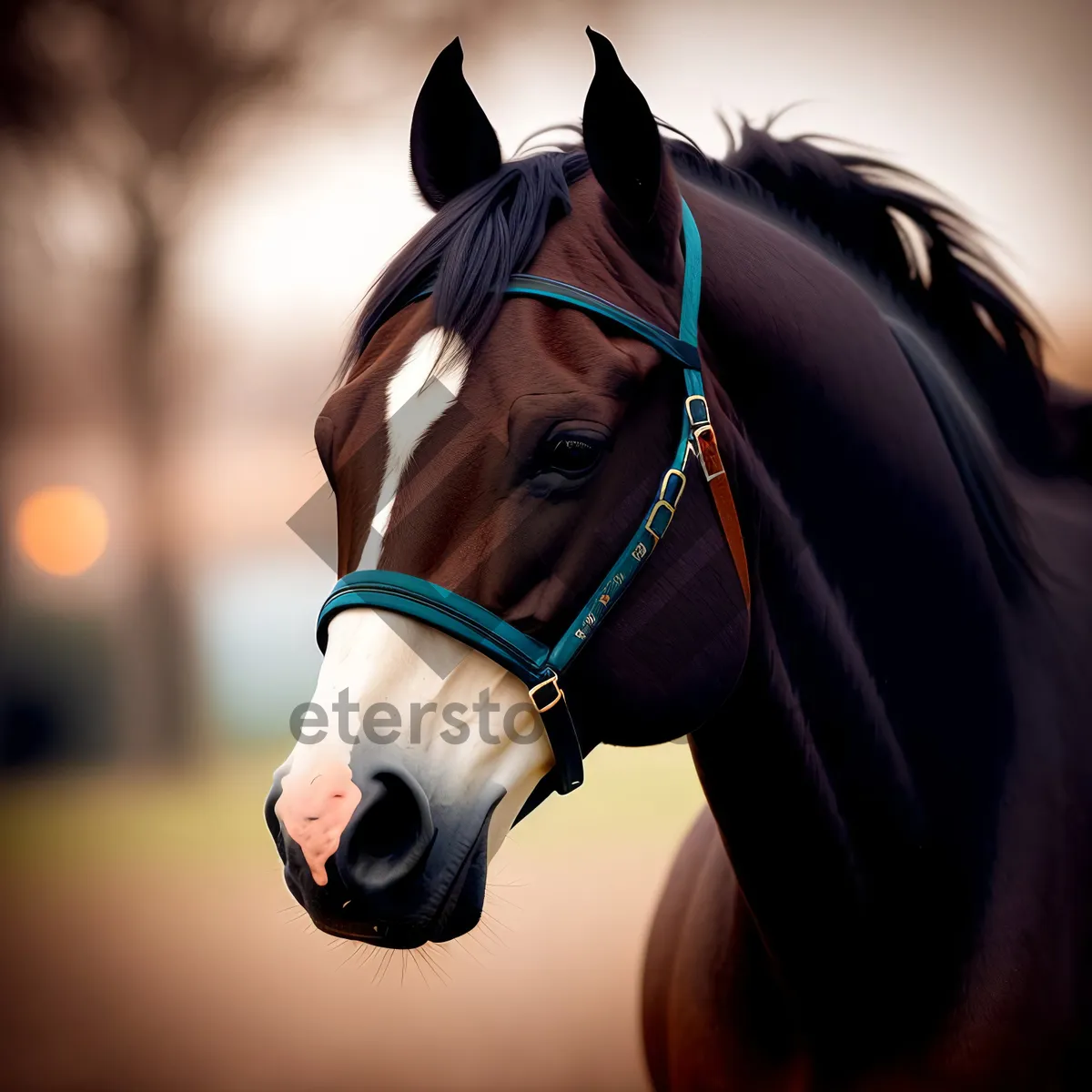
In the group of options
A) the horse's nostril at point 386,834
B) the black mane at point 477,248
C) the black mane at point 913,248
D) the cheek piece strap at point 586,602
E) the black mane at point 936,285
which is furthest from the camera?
the black mane at point 913,248

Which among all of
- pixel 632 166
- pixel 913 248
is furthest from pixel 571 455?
pixel 913 248

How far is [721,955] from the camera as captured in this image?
6.05ft

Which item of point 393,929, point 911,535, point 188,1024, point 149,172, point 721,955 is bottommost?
point 188,1024

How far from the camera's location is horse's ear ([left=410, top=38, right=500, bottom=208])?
1567 mm

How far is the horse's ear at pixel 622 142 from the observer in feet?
4.45

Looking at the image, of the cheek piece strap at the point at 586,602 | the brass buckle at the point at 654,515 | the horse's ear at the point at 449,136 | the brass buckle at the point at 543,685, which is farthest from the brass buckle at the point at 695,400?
the horse's ear at the point at 449,136

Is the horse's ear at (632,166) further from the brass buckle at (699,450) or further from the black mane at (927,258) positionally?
the black mane at (927,258)

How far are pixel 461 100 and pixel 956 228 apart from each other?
106cm

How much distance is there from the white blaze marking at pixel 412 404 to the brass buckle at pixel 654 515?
311mm

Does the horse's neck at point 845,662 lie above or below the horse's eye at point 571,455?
below

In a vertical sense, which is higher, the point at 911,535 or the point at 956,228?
the point at 956,228

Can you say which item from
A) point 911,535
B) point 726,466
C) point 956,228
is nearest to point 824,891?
point 911,535

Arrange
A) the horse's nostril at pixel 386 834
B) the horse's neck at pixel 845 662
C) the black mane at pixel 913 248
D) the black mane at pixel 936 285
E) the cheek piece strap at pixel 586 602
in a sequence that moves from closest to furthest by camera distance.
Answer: the horse's nostril at pixel 386 834 < the cheek piece strap at pixel 586 602 < the horse's neck at pixel 845 662 < the black mane at pixel 936 285 < the black mane at pixel 913 248

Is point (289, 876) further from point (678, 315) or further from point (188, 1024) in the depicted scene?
point (188, 1024)
